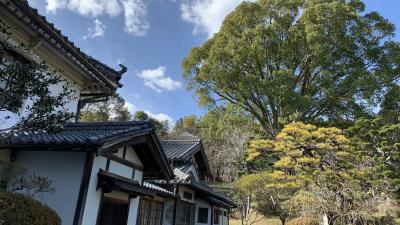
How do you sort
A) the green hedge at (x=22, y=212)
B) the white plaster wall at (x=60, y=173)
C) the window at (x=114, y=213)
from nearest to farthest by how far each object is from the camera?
the green hedge at (x=22, y=212) < the white plaster wall at (x=60, y=173) < the window at (x=114, y=213)

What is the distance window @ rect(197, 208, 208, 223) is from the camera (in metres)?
17.0

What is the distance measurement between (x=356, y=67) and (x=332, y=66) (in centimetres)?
147

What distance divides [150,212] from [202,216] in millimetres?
5816

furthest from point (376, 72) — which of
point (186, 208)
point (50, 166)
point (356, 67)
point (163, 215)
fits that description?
point (50, 166)

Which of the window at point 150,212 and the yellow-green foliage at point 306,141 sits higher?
the yellow-green foliage at point 306,141

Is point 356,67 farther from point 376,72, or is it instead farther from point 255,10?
point 255,10

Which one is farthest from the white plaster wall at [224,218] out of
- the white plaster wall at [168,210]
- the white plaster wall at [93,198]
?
the white plaster wall at [93,198]

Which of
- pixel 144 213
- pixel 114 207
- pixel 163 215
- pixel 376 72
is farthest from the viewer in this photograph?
pixel 376 72

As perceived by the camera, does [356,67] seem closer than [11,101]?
No

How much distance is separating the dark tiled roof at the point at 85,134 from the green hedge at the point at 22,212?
1139 millimetres

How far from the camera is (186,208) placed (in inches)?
602

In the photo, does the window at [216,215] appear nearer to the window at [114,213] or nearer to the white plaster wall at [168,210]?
the white plaster wall at [168,210]

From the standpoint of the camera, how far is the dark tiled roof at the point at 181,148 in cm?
1569

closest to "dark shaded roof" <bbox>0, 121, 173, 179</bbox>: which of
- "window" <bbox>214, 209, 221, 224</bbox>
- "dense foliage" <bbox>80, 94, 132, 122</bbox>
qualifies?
"window" <bbox>214, 209, 221, 224</bbox>
